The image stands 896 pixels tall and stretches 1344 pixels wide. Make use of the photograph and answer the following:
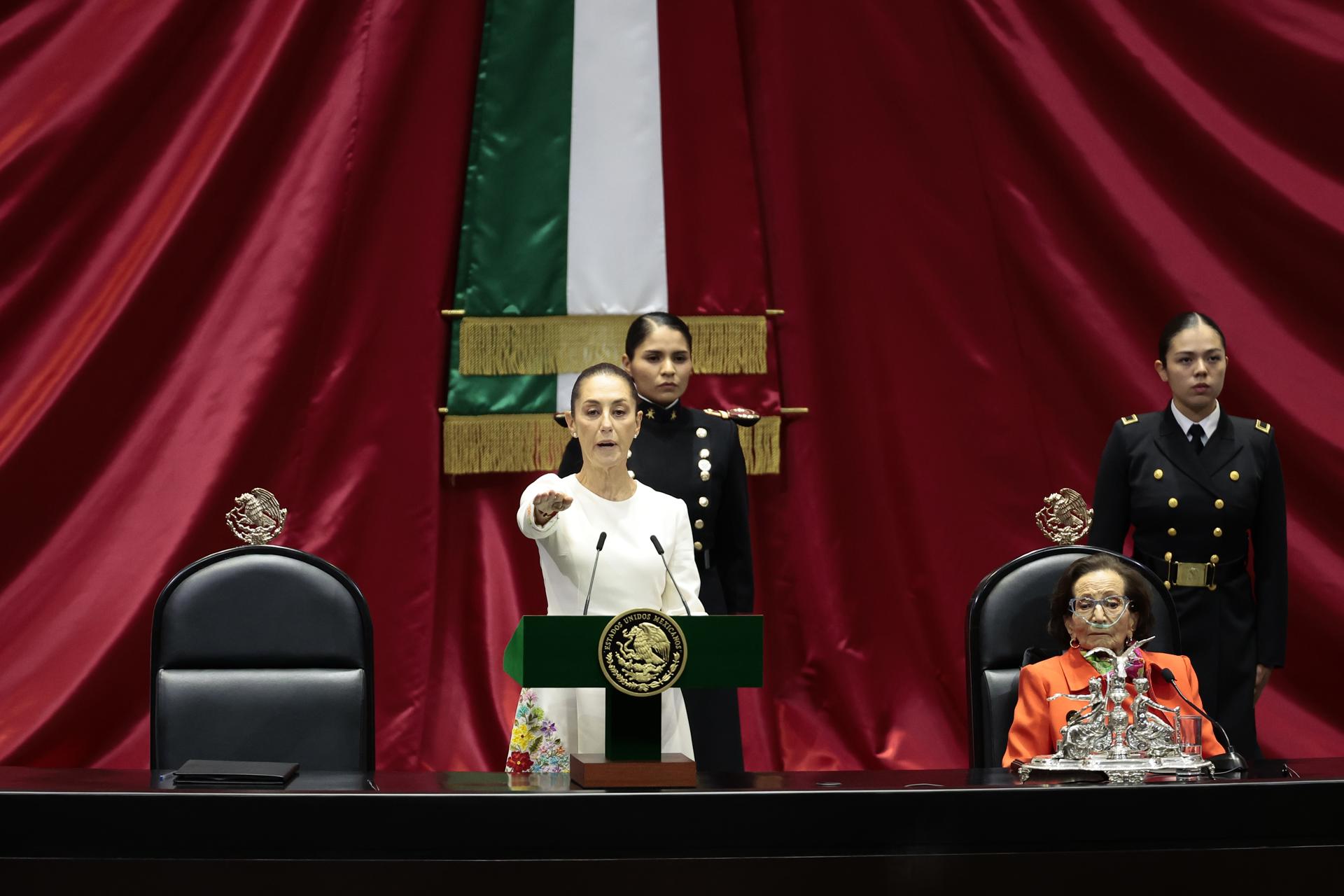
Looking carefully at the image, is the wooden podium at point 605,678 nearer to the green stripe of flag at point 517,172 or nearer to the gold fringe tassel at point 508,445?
the gold fringe tassel at point 508,445

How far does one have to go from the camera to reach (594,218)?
162 inches

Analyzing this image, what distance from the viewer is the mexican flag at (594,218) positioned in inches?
160

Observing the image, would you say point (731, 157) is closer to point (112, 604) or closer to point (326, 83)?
point (326, 83)

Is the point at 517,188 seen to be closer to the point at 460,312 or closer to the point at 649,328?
the point at 460,312

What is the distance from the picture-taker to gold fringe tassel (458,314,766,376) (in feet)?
13.3

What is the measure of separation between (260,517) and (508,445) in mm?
1413

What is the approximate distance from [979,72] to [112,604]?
296 cm

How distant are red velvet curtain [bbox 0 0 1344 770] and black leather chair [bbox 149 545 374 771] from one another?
1.49m

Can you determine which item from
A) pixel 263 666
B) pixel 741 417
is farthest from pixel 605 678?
pixel 741 417

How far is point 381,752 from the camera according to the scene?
13.0 feet

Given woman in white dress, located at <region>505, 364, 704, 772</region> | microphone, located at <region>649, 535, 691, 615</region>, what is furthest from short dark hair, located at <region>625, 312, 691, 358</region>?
microphone, located at <region>649, 535, 691, 615</region>

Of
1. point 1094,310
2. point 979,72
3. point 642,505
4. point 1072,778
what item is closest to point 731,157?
point 979,72

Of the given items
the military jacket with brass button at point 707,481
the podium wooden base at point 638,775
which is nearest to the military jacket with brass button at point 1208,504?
the military jacket with brass button at point 707,481

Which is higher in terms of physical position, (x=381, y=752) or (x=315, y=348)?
(x=315, y=348)
